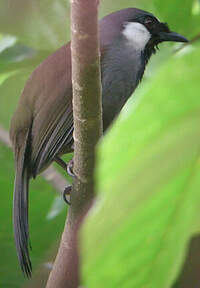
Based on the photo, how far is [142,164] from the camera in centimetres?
48

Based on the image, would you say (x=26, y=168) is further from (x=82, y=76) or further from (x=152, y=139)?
(x=152, y=139)

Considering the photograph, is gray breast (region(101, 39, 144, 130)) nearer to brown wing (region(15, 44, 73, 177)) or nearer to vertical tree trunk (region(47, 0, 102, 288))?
brown wing (region(15, 44, 73, 177))

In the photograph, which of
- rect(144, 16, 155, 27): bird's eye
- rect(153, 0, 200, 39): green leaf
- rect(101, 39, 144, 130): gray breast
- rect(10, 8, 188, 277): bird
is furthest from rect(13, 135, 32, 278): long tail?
rect(144, 16, 155, 27): bird's eye

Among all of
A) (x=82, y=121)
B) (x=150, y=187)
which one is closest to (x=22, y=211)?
(x=82, y=121)

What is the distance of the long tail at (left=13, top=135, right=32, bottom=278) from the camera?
1.87 metres

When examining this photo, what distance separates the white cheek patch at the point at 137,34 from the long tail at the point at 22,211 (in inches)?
28.1

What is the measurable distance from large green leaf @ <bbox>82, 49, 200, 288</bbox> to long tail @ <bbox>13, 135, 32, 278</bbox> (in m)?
1.33

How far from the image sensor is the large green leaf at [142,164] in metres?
0.46

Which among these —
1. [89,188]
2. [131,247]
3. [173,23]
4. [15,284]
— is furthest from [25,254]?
[131,247]

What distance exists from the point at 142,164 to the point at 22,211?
1545mm

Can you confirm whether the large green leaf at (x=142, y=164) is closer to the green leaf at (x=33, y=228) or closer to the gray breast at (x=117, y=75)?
the green leaf at (x=33, y=228)

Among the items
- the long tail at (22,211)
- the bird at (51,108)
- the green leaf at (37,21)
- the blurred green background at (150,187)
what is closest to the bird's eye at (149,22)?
the bird at (51,108)

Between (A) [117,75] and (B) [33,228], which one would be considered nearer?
(B) [33,228]

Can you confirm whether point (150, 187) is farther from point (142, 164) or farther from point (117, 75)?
point (117, 75)
